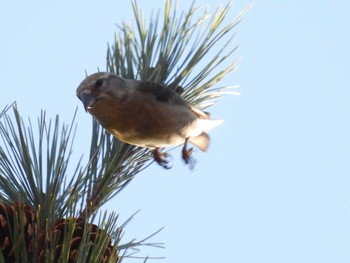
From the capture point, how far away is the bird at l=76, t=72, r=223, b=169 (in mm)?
1673

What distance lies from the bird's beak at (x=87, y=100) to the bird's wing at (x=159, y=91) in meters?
0.12

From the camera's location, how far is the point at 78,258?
1.25 m

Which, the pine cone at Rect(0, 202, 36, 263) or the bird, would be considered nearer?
the pine cone at Rect(0, 202, 36, 263)

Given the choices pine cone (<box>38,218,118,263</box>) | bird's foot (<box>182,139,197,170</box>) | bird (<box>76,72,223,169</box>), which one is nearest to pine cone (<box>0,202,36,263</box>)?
pine cone (<box>38,218,118,263</box>)

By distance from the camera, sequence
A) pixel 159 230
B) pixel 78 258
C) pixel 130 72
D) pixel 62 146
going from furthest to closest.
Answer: pixel 130 72
pixel 62 146
pixel 159 230
pixel 78 258

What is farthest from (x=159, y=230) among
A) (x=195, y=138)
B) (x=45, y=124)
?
(x=195, y=138)

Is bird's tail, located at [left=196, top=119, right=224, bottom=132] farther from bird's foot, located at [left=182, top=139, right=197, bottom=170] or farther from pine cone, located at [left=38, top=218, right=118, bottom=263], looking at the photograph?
pine cone, located at [left=38, top=218, right=118, bottom=263]

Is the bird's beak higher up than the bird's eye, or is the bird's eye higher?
the bird's eye

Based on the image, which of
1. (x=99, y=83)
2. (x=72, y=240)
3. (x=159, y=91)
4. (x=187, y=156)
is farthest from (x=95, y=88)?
(x=72, y=240)

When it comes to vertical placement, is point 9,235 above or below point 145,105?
below

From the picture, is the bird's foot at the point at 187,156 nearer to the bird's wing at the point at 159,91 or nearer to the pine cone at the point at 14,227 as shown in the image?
the bird's wing at the point at 159,91

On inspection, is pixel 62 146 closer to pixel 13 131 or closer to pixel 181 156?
pixel 13 131

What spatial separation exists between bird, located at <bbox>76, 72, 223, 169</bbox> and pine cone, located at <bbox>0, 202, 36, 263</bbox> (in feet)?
1.19

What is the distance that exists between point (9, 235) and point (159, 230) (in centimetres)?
31
